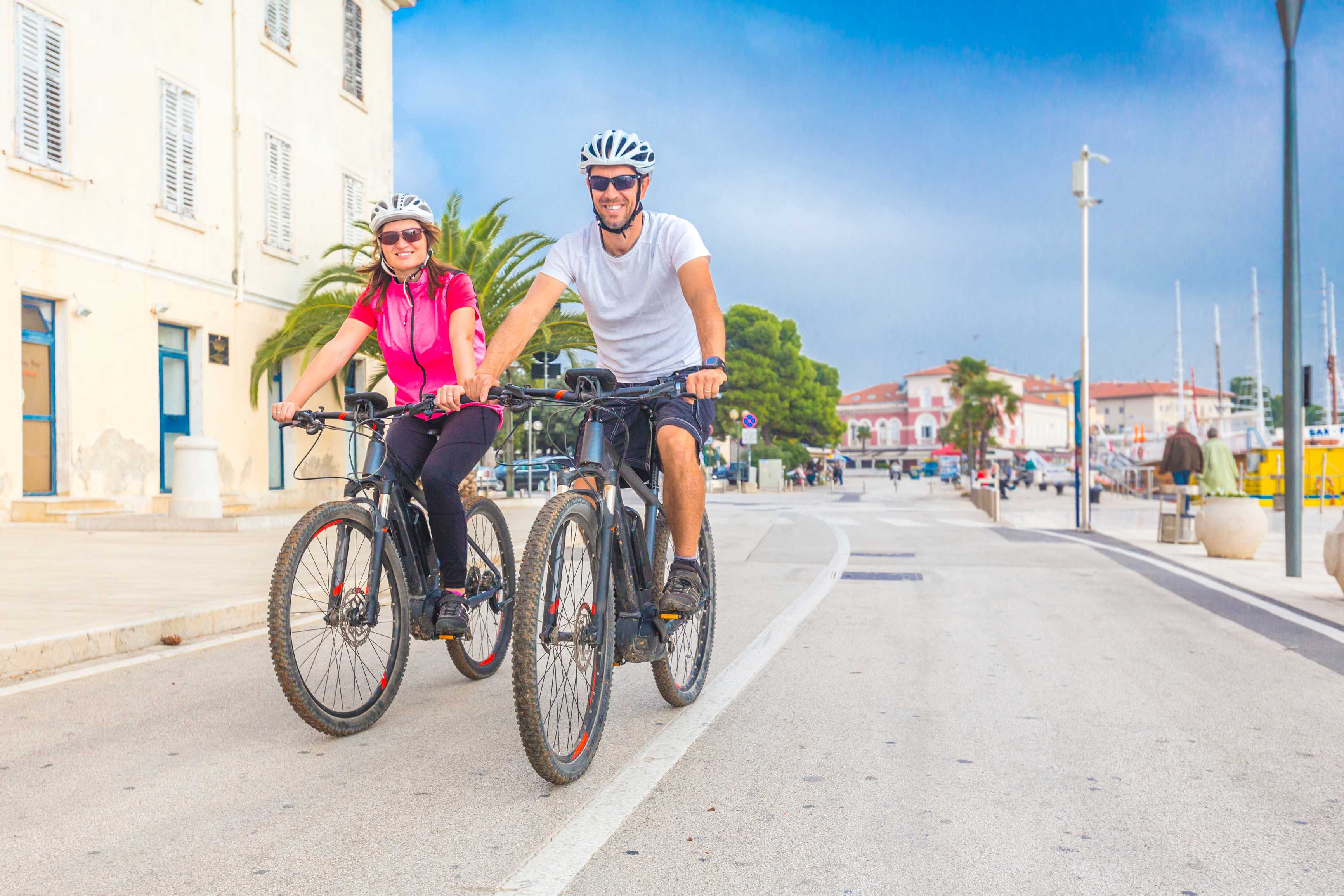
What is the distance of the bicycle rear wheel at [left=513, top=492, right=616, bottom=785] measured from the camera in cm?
316

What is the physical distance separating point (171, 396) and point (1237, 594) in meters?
15.1

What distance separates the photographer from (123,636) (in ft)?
19.9

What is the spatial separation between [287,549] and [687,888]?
1862mm

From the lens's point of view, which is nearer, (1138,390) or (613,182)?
(613,182)

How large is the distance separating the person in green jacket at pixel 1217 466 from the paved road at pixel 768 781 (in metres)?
11.5

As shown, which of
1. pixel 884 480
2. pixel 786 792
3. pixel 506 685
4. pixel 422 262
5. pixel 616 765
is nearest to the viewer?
pixel 786 792

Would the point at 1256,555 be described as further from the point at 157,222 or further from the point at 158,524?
the point at 157,222

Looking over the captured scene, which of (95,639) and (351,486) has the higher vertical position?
(351,486)

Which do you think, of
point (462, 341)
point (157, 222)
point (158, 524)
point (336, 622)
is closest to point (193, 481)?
point (158, 524)

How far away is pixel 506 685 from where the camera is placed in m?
5.05

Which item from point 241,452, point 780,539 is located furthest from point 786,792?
point 241,452

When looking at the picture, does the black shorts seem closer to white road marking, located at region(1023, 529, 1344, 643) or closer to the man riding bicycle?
the man riding bicycle

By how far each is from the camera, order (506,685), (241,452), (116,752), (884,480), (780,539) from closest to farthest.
A: 1. (116,752)
2. (506,685)
3. (780,539)
4. (241,452)
5. (884,480)

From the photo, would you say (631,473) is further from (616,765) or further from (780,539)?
(780,539)
